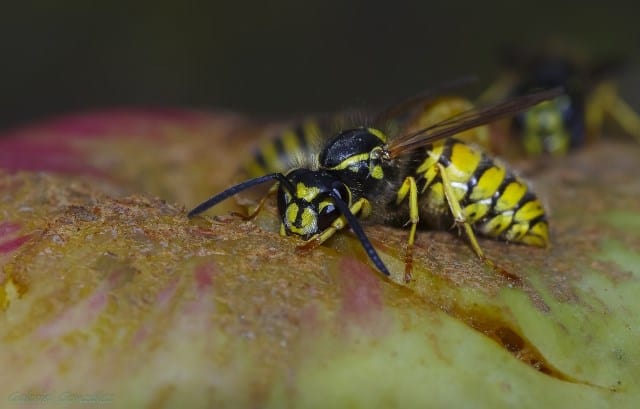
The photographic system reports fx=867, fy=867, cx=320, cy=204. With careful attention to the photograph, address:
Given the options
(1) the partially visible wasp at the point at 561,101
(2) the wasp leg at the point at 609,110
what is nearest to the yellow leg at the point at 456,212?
(1) the partially visible wasp at the point at 561,101

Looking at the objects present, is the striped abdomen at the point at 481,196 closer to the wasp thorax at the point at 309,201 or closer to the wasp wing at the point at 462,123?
the wasp wing at the point at 462,123

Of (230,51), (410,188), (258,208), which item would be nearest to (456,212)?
(410,188)

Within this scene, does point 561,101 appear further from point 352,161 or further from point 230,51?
point 230,51

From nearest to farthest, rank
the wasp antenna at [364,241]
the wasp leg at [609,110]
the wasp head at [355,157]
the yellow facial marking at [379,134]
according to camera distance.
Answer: the wasp antenna at [364,241] → the wasp head at [355,157] → the yellow facial marking at [379,134] → the wasp leg at [609,110]

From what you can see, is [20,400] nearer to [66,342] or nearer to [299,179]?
[66,342]

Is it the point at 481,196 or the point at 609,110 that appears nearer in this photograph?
the point at 481,196

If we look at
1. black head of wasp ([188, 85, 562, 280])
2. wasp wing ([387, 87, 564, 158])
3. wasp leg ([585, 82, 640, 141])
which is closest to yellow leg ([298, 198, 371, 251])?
black head of wasp ([188, 85, 562, 280])
